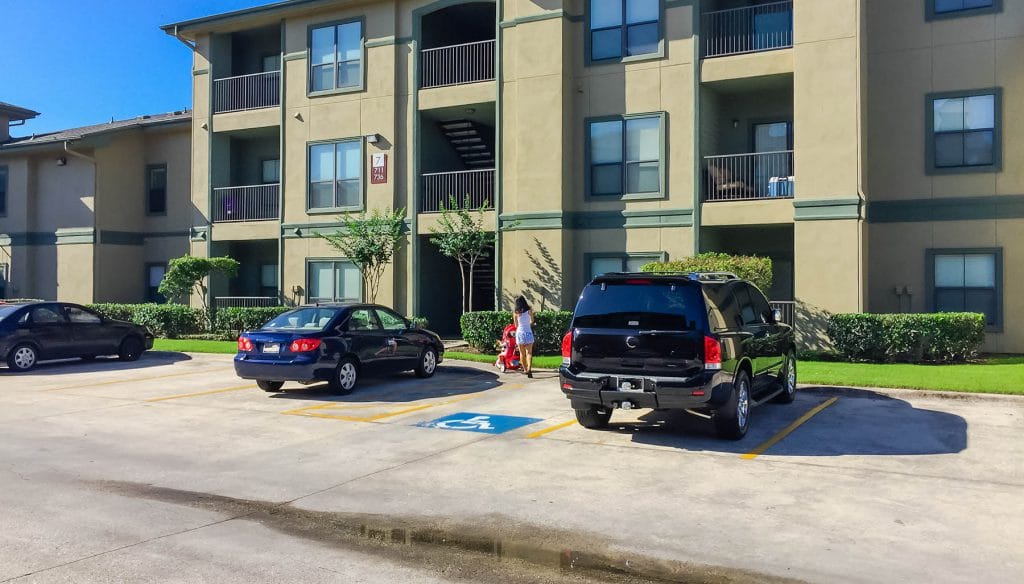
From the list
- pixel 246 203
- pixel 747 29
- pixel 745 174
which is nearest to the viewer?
pixel 747 29

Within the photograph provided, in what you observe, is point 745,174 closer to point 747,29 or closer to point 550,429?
point 747,29

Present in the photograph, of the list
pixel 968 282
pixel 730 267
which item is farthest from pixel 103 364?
pixel 968 282

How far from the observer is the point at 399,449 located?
8984 mm

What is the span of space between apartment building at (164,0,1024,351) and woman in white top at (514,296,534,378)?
4.61 meters

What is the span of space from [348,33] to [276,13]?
8.28ft

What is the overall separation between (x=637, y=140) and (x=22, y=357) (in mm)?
14677

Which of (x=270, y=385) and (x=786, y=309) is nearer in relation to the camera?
(x=270, y=385)

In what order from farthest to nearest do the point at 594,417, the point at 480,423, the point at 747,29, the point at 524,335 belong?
the point at 747,29 < the point at 524,335 < the point at 480,423 < the point at 594,417

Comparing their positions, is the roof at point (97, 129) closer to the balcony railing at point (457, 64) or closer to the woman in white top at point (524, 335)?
the balcony railing at point (457, 64)

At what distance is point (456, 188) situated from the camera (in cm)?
2264

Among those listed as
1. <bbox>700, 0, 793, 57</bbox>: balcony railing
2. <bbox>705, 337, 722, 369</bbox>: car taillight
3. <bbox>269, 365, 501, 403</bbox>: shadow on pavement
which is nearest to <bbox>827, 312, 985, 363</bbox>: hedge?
<bbox>700, 0, 793, 57</bbox>: balcony railing

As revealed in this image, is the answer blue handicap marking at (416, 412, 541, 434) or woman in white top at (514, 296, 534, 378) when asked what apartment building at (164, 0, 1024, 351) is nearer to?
woman in white top at (514, 296, 534, 378)

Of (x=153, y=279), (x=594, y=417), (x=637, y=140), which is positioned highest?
(x=637, y=140)

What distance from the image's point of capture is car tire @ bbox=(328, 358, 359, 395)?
1287 centimetres
